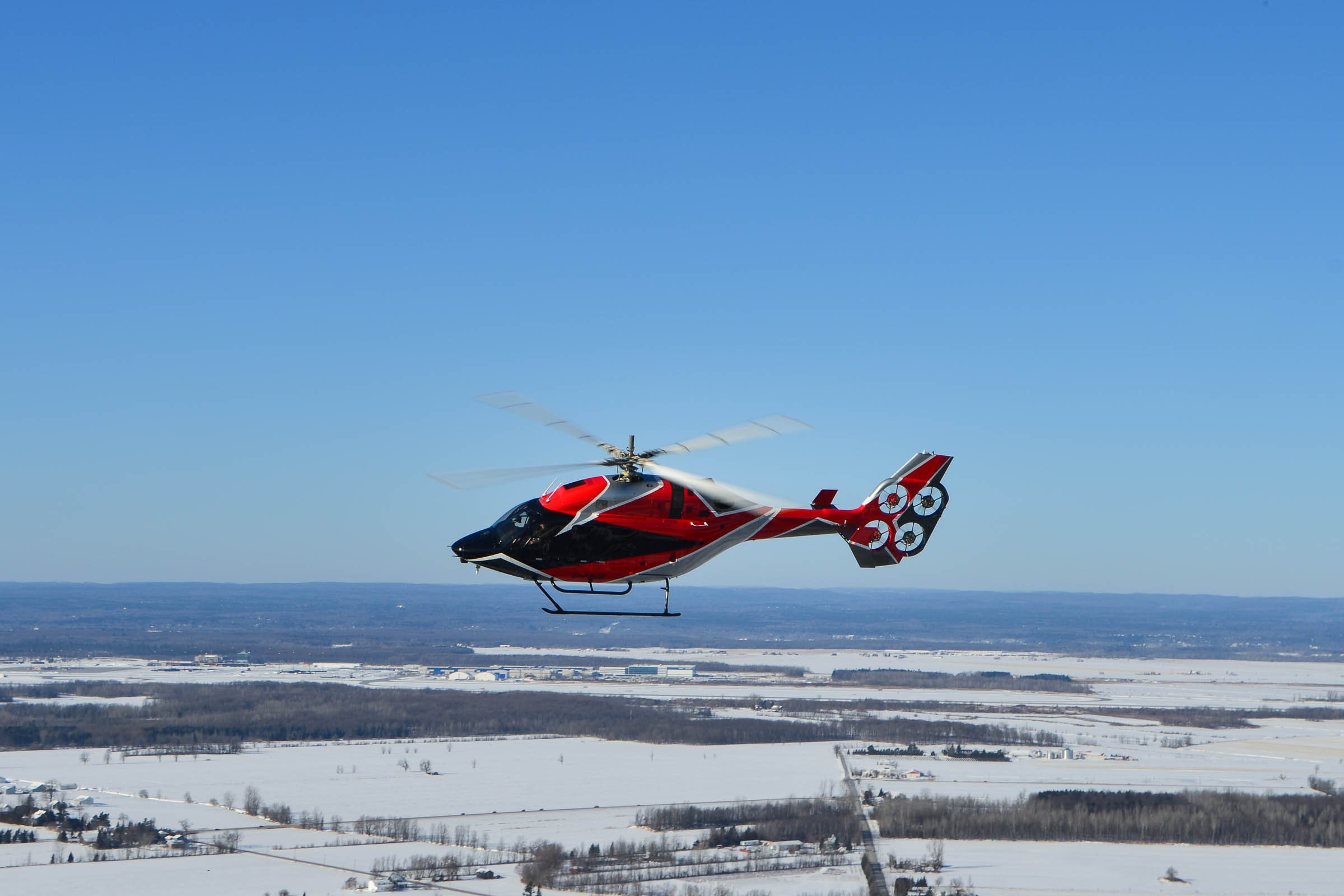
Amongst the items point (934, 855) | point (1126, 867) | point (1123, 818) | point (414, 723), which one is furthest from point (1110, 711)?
point (934, 855)

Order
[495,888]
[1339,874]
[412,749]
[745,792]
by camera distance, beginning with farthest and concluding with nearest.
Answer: [412,749] < [745,792] < [1339,874] < [495,888]

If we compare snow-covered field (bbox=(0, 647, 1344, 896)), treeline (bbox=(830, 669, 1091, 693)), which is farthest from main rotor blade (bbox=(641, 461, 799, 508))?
treeline (bbox=(830, 669, 1091, 693))

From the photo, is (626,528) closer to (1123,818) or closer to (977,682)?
(1123,818)

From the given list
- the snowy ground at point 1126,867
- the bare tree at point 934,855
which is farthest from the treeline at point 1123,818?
the bare tree at point 934,855

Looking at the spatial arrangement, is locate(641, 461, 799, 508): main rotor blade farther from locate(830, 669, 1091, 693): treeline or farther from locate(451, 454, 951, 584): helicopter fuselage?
locate(830, 669, 1091, 693): treeline

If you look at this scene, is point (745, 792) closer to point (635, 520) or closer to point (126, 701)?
point (635, 520)

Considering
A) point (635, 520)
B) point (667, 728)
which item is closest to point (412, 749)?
point (667, 728)
